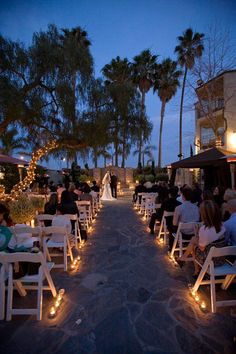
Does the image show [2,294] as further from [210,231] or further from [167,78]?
[167,78]

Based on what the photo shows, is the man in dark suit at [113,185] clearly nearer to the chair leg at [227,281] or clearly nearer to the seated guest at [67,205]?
the seated guest at [67,205]

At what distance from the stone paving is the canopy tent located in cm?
452

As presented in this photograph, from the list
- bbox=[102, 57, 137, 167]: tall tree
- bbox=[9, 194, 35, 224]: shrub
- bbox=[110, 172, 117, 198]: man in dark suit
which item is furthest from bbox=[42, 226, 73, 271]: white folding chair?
bbox=[110, 172, 117, 198]: man in dark suit

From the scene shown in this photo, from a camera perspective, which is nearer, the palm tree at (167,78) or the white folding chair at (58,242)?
the white folding chair at (58,242)

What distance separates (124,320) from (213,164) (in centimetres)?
654

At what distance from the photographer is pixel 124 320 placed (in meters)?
2.79

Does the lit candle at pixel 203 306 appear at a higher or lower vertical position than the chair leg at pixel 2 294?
lower

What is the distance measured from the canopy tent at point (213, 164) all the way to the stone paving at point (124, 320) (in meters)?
4.52

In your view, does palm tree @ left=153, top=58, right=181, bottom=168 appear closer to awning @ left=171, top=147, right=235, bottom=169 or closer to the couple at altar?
the couple at altar

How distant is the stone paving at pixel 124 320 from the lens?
7.79ft

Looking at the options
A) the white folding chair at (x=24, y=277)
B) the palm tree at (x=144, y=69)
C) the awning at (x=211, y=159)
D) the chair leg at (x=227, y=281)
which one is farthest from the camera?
the palm tree at (x=144, y=69)

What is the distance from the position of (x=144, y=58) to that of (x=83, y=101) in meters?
22.8

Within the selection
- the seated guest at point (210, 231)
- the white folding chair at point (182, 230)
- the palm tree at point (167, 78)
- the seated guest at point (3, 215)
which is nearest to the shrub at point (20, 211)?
the seated guest at point (3, 215)

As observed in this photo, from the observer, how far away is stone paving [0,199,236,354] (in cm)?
237
